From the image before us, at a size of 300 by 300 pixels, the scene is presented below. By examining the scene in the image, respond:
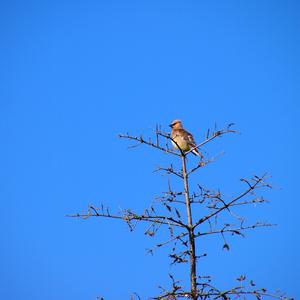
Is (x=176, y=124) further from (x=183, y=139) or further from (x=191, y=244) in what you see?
(x=191, y=244)

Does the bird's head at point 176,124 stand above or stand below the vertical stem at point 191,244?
above

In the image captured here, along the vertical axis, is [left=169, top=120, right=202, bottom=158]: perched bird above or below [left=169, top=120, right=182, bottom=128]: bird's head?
below

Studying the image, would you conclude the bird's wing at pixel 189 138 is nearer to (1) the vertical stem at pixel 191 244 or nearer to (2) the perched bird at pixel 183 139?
(2) the perched bird at pixel 183 139

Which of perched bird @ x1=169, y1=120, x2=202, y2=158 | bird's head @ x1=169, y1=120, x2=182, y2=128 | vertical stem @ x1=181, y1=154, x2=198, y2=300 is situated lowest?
vertical stem @ x1=181, y1=154, x2=198, y2=300

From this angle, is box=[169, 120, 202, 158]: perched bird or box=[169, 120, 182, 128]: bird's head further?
box=[169, 120, 182, 128]: bird's head

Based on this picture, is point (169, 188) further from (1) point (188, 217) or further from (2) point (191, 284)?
(2) point (191, 284)

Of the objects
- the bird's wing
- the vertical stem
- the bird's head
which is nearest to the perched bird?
the bird's wing

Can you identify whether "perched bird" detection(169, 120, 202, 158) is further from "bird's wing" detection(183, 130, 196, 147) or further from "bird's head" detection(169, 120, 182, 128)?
"bird's head" detection(169, 120, 182, 128)

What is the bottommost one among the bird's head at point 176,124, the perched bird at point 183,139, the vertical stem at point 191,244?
the vertical stem at point 191,244

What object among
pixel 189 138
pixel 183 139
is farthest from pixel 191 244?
pixel 189 138

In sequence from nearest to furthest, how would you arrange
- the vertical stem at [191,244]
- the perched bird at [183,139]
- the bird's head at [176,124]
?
the vertical stem at [191,244] < the perched bird at [183,139] < the bird's head at [176,124]

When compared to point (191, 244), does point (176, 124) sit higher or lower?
higher

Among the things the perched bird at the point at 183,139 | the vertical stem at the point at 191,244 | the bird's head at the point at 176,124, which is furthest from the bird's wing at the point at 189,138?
the vertical stem at the point at 191,244

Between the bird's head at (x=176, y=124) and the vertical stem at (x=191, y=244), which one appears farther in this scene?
the bird's head at (x=176, y=124)
